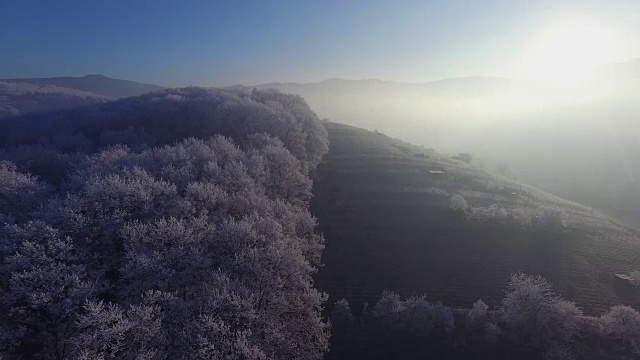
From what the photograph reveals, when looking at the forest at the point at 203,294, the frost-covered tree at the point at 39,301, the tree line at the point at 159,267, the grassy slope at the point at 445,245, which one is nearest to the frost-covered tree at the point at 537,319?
the forest at the point at 203,294

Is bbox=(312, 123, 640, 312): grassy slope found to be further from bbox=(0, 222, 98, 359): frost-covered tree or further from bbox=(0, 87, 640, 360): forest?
bbox=(0, 222, 98, 359): frost-covered tree

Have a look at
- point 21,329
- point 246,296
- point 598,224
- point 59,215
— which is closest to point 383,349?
point 246,296

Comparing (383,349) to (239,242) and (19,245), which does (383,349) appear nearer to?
(239,242)

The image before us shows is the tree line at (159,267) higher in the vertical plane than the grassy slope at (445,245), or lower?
higher

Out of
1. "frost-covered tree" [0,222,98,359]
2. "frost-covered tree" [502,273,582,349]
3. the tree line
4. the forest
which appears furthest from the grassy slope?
"frost-covered tree" [0,222,98,359]

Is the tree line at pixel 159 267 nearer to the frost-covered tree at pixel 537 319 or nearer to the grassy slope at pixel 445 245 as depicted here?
the grassy slope at pixel 445 245

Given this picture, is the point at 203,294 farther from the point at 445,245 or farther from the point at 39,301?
the point at 445,245

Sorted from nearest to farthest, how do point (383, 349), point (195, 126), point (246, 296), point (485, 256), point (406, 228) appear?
point (246, 296) < point (383, 349) < point (485, 256) < point (406, 228) < point (195, 126)
